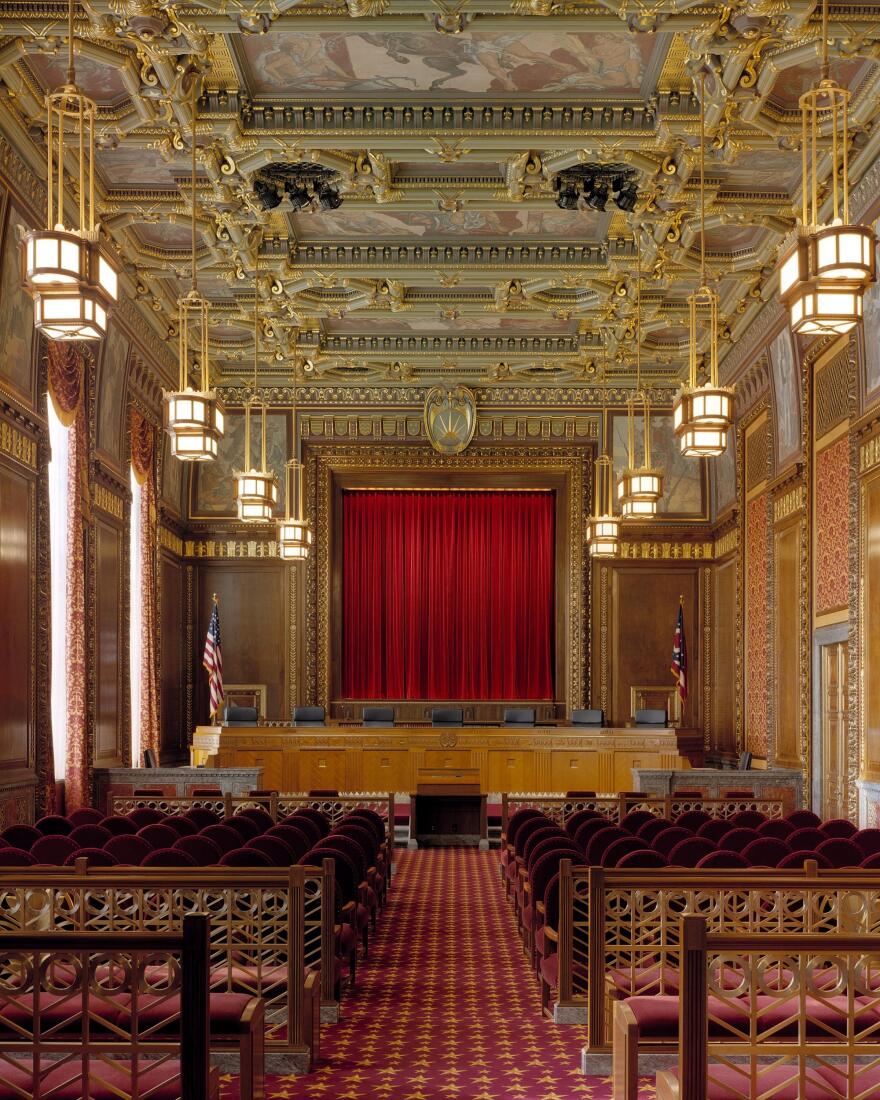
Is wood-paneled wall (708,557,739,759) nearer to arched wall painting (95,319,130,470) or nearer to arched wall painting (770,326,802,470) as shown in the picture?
arched wall painting (770,326,802,470)

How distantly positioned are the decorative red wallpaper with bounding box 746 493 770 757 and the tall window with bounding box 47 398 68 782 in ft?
30.2

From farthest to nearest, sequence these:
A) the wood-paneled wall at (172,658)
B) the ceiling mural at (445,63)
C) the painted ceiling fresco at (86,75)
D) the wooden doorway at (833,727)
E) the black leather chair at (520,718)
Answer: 1. the wood-paneled wall at (172,658)
2. the black leather chair at (520,718)
3. the wooden doorway at (833,727)
4. the painted ceiling fresco at (86,75)
5. the ceiling mural at (445,63)

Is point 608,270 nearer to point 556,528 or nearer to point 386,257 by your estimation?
point 386,257

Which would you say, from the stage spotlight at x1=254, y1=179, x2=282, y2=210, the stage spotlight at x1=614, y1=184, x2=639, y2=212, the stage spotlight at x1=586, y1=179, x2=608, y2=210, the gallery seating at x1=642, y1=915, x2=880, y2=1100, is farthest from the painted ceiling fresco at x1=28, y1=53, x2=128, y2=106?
the gallery seating at x1=642, y1=915, x2=880, y2=1100

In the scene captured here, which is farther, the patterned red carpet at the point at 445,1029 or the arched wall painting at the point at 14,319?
the arched wall painting at the point at 14,319

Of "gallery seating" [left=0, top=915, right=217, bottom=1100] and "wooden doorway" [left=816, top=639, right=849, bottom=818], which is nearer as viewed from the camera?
"gallery seating" [left=0, top=915, right=217, bottom=1100]

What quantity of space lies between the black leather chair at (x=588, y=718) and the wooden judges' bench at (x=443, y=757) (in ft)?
5.88

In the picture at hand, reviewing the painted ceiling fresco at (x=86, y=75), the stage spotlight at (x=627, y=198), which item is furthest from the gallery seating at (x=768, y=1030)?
the stage spotlight at (x=627, y=198)

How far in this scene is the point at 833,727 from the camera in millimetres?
14016

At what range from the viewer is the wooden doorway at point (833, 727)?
13477 millimetres

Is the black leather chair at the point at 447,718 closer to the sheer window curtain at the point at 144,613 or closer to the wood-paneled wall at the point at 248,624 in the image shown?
the wood-paneled wall at the point at 248,624

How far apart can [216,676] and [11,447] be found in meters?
8.42

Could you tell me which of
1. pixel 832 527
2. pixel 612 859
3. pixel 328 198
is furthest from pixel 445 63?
pixel 612 859

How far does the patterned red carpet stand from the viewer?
6.02 m
